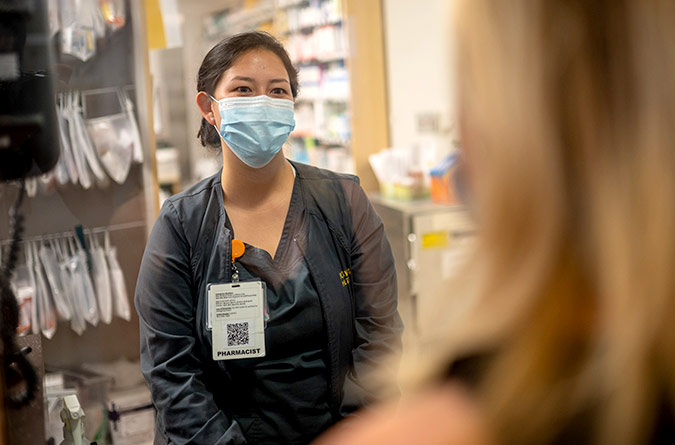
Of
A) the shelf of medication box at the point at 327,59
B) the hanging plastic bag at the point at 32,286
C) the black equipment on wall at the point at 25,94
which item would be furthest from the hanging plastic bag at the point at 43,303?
the shelf of medication box at the point at 327,59

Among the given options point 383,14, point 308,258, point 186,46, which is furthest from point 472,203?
point 383,14

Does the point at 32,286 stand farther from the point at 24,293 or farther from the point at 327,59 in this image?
the point at 327,59

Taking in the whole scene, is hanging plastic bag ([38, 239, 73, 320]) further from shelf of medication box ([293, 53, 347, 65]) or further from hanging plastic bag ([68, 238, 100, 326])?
shelf of medication box ([293, 53, 347, 65])

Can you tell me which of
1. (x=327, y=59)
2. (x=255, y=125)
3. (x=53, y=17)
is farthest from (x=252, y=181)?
(x=327, y=59)

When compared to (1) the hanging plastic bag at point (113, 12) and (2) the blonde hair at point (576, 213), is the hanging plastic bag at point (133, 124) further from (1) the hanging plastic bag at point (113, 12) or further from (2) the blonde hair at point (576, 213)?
(2) the blonde hair at point (576, 213)

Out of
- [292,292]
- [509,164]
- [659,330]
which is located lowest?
[292,292]

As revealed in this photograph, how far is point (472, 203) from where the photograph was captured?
0.51 metres

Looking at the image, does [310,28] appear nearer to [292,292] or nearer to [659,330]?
[292,292]

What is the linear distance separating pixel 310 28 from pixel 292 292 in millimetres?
2328

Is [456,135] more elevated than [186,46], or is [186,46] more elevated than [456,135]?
[186,46]

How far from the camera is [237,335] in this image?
1.15 metres

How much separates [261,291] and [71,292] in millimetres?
513

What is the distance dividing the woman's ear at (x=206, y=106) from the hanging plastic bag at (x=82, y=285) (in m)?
0.42

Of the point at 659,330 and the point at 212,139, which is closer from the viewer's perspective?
the point at 659,330
